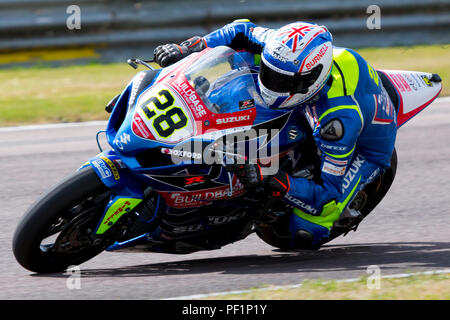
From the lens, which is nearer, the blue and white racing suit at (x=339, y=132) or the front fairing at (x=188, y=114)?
the front fairing at (x=188, y=114)

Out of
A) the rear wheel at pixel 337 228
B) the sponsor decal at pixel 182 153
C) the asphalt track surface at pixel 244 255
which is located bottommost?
the asphalt track surface at pixel 244 255

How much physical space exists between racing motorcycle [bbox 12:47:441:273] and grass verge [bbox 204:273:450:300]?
1.97 feet

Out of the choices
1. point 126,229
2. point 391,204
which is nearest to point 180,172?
point 126,229

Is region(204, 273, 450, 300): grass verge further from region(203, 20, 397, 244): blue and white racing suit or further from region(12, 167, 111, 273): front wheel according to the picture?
region(12, 167, 111, 273): front wheel

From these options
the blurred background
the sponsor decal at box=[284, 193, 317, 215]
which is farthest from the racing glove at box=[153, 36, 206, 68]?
the blurred background

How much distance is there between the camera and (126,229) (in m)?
4.25

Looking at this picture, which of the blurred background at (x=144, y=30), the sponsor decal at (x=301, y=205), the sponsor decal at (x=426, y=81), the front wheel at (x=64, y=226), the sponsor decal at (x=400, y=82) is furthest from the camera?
the blurred background at (x=144, y=30)

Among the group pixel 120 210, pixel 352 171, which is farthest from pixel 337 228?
pixel 120 210

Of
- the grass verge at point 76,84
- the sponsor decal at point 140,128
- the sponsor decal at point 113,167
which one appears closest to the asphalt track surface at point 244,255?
the sponsor decal at point 113,167

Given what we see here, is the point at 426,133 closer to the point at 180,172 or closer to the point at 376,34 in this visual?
the point at 376,34

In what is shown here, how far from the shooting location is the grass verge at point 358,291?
3791 mm

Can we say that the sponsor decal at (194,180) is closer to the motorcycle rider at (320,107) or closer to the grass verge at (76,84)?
the motorcycle rider at (320,107)

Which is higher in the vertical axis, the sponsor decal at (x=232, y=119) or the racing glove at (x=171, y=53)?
the racing glove at (x=171, y=53)

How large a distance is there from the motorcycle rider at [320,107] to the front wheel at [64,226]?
807mm
